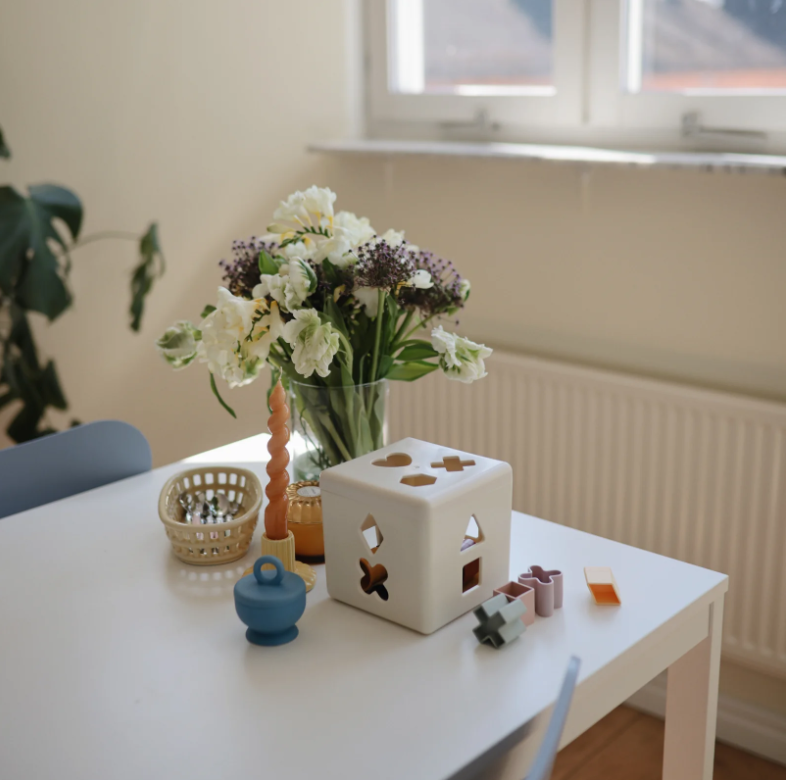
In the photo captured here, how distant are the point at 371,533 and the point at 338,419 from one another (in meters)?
0.16

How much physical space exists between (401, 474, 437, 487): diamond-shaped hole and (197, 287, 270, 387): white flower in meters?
0.25

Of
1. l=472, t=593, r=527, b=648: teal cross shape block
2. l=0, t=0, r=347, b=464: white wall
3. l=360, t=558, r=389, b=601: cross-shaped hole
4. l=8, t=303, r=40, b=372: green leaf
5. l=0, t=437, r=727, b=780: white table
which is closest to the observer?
l=0, t=437, r=727, b=780: white table

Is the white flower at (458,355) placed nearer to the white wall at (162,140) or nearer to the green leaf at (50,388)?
the green leaf at (50,388)

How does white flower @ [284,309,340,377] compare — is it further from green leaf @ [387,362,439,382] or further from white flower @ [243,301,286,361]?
green leaf @ [387,362,439,382]

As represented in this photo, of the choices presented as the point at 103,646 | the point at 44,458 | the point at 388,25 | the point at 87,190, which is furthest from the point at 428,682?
the point at 388,25

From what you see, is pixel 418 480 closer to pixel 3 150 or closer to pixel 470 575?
pixel 470 575

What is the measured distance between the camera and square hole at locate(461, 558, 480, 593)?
120 cm

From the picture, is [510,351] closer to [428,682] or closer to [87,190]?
[87,190]

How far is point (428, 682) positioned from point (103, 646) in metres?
0.38

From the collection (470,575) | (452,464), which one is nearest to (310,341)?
(452,464)

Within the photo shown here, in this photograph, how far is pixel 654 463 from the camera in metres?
2.09

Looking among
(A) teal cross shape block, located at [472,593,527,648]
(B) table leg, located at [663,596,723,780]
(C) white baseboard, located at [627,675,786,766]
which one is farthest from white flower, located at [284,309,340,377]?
(C) white baseboard, located at [627,675,786,766]

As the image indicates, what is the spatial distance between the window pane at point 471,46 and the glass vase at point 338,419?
1340 mm

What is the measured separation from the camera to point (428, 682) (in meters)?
1.04
